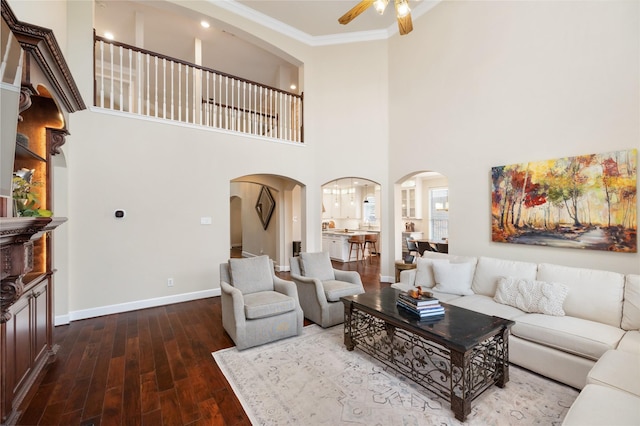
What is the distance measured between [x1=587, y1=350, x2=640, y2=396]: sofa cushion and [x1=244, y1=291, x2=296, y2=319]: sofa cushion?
250 cm

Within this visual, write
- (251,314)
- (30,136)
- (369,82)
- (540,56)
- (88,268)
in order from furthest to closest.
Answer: (369,82)
(88,268)
(540,56)
(251,314)
(30,136)

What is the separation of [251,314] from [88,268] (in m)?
2.70

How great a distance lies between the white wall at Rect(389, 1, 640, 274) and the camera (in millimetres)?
3035

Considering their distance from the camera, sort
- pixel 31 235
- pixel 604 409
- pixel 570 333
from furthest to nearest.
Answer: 1. pixel 570 333
2. pixel 31 235
3. pixel 604 409

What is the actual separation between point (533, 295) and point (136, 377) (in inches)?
152

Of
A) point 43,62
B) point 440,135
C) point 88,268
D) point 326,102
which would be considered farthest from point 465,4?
point 88,268

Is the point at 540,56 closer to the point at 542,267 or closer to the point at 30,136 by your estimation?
the point at 542,267

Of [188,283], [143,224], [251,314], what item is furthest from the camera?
[188,283]

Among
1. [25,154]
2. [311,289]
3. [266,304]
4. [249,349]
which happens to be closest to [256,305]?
[266,304]

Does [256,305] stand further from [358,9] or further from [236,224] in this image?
[236,224]

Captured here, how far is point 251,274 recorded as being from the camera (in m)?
3.57

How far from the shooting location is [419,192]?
9.63 m

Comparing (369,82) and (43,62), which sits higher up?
(369,82)

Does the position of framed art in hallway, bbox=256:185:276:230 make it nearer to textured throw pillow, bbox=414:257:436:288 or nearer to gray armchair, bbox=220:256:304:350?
gray armchair, bbox=220:256:304:350
